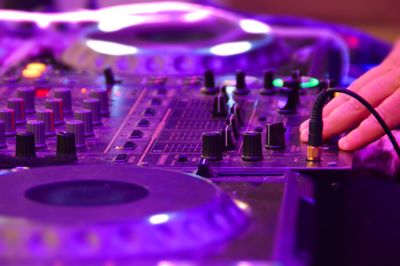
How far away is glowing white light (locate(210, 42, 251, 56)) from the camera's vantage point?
253 cm

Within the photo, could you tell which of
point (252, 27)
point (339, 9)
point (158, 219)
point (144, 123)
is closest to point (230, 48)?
point (252, 27)

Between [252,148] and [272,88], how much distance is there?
57cm

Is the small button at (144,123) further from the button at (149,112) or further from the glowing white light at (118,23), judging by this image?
the glowing white light at (118,23)

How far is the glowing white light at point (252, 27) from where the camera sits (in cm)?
272

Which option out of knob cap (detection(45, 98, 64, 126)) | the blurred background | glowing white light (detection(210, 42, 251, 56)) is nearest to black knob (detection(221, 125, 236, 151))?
knob cap (detection(45, 98, 64, 126))

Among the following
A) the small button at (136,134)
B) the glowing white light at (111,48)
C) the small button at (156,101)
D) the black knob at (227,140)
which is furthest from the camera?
the glowing white light at (111,48)

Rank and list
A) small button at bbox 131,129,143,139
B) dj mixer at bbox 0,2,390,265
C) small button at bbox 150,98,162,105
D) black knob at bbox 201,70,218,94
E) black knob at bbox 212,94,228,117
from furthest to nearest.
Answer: black knob at bbox 201,70,218,94
small button at bbox 150,98,162,105
black knob at bbox 212,94,228,117
small button at bbox 131,129,143,139
dj mixer at bbox 0,2,390,265

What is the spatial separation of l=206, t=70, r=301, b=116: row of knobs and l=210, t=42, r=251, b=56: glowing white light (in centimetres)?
34

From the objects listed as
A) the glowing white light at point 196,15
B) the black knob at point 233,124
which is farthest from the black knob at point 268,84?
the glowing white light at point 196,15

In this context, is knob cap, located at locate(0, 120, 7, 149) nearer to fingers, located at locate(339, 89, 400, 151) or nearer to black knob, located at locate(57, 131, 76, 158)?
black knob, located at locate(57, 131, 76, 158)

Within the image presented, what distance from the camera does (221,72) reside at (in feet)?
8.01

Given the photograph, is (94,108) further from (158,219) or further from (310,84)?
(158,219)

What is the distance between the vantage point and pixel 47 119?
1.75 metres

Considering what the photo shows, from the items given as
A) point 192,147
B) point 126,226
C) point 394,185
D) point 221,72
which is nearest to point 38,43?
point 221,72
